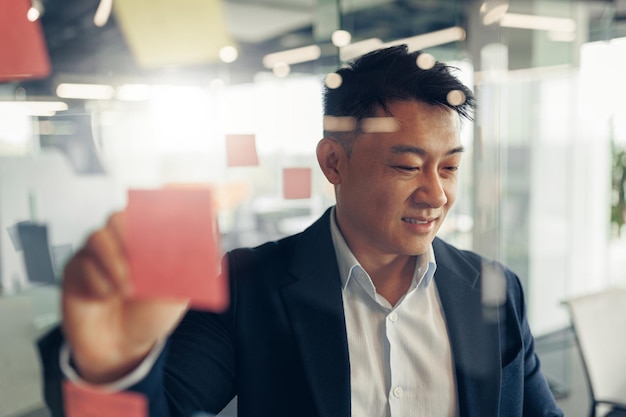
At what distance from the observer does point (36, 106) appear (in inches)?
24.5

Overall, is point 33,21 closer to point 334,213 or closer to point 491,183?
point 334,213

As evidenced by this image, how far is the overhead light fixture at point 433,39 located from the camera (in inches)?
25.7

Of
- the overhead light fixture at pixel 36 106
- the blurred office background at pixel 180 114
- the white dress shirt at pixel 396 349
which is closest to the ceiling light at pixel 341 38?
the blurred office background at pixel 180 114

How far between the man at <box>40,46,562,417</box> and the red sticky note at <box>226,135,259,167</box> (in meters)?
0.09

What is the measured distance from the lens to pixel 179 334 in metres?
0.60

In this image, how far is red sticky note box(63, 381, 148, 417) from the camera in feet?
1.86

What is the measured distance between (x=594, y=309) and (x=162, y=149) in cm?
167

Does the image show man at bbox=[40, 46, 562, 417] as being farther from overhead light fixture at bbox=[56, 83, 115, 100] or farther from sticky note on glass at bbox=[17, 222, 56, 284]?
overhead light fixture at bbox=[56, 83, 115, 100]

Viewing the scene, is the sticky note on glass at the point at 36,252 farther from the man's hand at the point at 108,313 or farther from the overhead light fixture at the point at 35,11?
the overhead light fixture at the point at 35,11

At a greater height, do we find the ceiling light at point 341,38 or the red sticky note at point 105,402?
the ceiling light at point 341,38

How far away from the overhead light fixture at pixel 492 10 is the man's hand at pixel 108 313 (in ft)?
1.84

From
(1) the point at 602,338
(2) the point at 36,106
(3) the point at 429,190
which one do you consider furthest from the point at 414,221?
(1) the point at 602,338

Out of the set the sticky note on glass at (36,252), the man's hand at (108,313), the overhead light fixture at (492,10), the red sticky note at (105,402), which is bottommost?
the red sticky note at (105,402)

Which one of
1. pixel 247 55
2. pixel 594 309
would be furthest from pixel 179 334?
pixel 594 309
